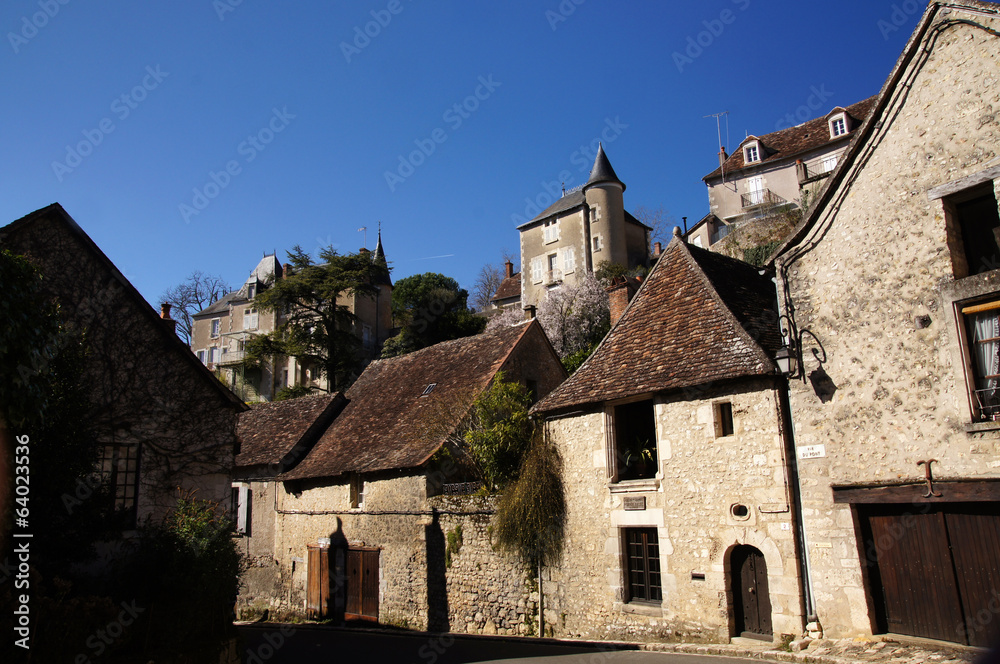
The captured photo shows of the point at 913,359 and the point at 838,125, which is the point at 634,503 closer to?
the point at 913,359

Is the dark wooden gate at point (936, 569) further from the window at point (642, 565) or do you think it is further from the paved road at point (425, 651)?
the window at point (642, 565)

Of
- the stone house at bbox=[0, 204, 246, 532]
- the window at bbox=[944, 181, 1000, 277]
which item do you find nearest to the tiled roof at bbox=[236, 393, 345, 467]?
the stone house at bbox=[0, 204, 246, 532]

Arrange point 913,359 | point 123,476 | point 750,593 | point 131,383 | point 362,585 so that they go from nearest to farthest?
1. point 913,359
2. point 750,593
3. point 123,476
4. point 131,383
5. point 362,585

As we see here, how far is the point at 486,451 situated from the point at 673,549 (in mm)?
4823

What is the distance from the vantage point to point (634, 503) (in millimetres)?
12750

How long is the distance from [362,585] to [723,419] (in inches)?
439

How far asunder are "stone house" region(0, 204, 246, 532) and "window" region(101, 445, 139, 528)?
0.05ft

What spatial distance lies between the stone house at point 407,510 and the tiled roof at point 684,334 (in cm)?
386

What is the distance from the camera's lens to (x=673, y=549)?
1205cm

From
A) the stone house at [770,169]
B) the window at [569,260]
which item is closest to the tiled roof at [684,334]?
the stone house at [770,169]

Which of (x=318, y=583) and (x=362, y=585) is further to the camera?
(x=318, y=583)

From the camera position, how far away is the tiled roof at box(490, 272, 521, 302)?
49.5m

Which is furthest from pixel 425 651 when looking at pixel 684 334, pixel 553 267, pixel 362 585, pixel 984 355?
pixel 553 267

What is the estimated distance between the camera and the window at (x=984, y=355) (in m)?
8.99
